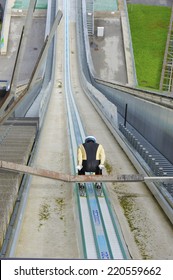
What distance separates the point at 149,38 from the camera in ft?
102

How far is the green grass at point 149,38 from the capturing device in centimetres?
2711

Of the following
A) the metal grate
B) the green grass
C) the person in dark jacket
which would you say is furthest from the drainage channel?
the green grass

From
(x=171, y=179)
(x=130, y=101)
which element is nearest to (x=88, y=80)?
(x=130, y=101)

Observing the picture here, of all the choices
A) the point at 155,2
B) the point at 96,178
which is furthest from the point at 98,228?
the point at 155,2

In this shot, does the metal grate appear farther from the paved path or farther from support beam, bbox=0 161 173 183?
support beam, bbox=0 161 173 183

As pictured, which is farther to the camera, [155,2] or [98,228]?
[155,2]

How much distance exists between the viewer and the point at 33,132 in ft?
30.8

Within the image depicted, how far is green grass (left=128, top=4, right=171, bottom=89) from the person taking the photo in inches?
1067

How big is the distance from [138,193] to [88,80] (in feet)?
60.6

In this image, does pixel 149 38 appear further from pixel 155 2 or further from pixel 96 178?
pixel 96 178

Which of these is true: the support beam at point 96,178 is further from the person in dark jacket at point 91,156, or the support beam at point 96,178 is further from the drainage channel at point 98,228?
the person in dark jacket at point 91,156

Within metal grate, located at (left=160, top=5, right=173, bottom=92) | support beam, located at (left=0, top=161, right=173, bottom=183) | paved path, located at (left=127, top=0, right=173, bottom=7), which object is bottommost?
support beam, located at (left=0, top=161, right=173, bottom=183)

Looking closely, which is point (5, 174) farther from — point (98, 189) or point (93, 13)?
point (93, 13)

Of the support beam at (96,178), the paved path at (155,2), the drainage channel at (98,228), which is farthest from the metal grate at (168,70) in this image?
the support beam at (96,178)
